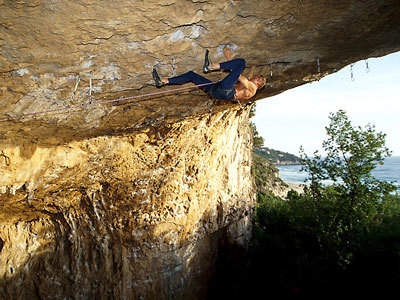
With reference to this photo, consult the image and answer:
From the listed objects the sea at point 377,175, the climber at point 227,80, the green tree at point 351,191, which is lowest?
the sea at point 377,175

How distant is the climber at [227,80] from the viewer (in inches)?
183

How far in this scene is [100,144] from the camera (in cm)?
673

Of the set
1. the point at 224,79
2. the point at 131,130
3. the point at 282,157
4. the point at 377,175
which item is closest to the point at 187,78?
the point at 224,79

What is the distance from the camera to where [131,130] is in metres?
6.76

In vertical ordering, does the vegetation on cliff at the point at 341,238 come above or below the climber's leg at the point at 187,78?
below

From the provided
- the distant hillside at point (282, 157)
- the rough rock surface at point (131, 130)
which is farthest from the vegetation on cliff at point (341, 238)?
the distant hillside at point (282, 157)

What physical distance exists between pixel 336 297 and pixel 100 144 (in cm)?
1237

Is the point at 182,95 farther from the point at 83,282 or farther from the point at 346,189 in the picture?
the point at 346,189

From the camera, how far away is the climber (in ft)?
15.3

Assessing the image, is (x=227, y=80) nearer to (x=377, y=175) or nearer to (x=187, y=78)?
(x=187, y=78)

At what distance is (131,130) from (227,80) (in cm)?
325

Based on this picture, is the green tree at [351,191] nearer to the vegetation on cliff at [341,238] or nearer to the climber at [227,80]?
the vegetation on cliff at [341,238]

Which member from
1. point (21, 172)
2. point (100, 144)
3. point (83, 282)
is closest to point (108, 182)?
point (100, 144)

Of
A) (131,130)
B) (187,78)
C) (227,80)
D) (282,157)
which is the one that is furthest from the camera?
(282,157)
